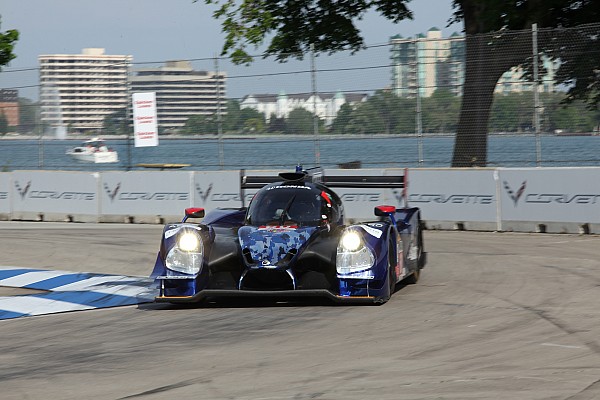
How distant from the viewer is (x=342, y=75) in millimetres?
18516

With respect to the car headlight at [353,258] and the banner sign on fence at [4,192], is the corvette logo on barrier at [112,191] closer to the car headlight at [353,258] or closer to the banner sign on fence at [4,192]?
the banner sign on fence at [4,192]

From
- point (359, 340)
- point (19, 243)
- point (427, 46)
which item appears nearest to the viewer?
point (359, 340)

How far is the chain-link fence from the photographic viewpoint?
1661 centimetres

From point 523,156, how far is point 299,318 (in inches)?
363

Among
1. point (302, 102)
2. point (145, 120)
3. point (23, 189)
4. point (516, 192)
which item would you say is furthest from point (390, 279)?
point (23, 189)

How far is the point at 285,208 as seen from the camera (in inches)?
387

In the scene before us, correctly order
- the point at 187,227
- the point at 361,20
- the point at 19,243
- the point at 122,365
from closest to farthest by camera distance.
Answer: the point at 122,365 → the point at 187,227 → the point at 19,243 → the point at 361,20

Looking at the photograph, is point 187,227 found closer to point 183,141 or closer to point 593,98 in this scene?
point 593,98

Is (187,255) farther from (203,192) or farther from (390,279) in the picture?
Result: (203,192)

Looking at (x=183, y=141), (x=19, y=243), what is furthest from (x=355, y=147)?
(x=19, y=243)

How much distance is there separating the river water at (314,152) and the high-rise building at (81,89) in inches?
20.5

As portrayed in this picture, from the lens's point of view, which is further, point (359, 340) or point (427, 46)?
point (427, 46)

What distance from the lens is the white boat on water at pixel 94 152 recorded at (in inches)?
810

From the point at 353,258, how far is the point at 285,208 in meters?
1.15
